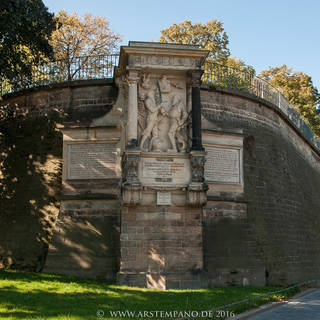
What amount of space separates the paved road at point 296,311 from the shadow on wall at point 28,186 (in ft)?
23.2

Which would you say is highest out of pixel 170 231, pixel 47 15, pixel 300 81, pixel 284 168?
pixel 300 81

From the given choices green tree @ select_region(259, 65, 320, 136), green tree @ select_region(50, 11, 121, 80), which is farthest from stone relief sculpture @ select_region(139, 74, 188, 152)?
green tree @ select_region(259, 65, 320, 136)

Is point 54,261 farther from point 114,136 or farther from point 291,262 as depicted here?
point 291,262

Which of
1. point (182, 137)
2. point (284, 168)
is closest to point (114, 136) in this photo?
point (182, 137)

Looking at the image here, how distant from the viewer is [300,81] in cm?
3662

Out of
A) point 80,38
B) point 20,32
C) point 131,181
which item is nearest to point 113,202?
point 131,181

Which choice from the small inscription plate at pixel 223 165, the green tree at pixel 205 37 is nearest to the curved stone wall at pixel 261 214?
the small inscription plate at pixel 223 165

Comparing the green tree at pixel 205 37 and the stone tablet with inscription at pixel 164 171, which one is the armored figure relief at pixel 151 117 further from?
the green tree at pixel 205 37

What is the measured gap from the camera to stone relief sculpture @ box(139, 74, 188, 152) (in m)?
12.6

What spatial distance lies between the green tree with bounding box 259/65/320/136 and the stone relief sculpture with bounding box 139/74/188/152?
23.8m

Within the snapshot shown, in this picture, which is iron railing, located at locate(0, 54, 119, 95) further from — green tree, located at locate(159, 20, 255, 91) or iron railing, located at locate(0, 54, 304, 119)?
green tree, located at locate(159, 20, 255, 91)

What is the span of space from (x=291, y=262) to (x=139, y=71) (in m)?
9.00

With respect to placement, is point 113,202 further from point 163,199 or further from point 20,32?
point 20,32

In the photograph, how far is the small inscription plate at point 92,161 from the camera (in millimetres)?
13836
